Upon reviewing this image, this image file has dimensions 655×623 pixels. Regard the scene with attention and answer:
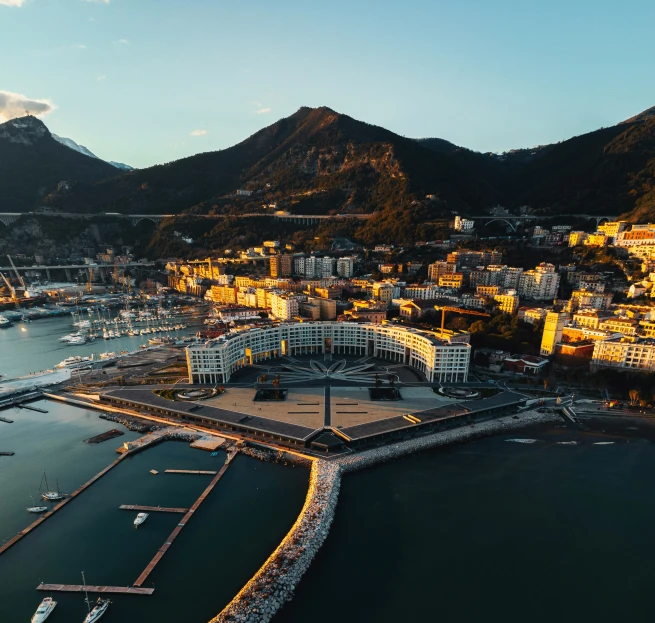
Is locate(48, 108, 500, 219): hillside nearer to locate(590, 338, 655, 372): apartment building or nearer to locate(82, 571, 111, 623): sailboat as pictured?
locate(590, 338, 655, 372): apartment building

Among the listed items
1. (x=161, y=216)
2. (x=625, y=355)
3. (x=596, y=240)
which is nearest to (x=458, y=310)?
(x=625, y=355)

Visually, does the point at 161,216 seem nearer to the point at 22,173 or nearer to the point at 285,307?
the point at 22,173

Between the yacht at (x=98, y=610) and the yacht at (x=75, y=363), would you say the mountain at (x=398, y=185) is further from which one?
the yacht at (x=98, y=610)

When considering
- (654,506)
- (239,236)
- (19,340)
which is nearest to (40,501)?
(654,506)

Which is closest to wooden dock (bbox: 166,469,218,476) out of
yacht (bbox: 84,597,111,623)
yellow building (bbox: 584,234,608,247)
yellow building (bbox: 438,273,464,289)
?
yacht (bbox: 84,597,111,623)

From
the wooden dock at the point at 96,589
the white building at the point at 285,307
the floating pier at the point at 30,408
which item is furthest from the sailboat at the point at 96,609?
the white building at the point at 285,307

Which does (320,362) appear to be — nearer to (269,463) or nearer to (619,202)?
(269,463)
